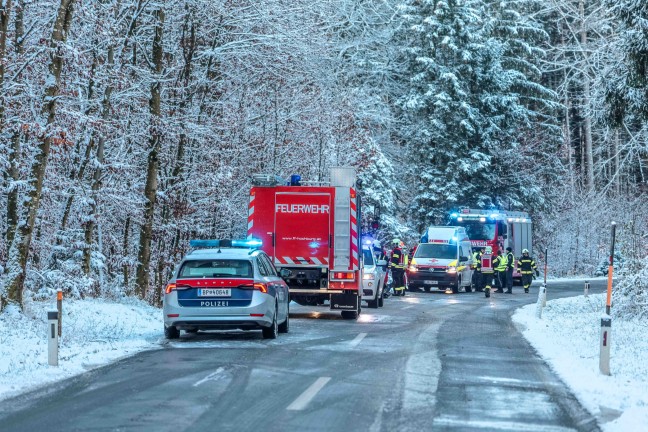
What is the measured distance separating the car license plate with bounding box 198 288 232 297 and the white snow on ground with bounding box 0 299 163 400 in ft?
3.62

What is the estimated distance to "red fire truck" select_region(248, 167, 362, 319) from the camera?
24047mm

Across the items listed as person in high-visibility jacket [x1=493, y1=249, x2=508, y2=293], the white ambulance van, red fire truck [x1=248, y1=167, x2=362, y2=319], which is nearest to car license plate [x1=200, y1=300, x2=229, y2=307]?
red fire truck [x1=248, y1=167, x2=362, y2=319]

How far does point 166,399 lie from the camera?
36.0ft

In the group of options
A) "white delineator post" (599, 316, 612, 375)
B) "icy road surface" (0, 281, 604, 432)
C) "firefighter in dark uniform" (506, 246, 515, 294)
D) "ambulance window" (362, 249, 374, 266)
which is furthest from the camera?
"firefighter in dark uniform" (506, 246, 515, 294)

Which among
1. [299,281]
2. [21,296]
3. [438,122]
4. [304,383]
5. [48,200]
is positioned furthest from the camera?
[438,122]

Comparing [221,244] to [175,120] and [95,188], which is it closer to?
[95,188]

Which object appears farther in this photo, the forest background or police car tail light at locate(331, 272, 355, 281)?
police car tail light at locate(331, 272, 355, 281)

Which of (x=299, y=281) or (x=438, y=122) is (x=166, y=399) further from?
(x=438, y=122)

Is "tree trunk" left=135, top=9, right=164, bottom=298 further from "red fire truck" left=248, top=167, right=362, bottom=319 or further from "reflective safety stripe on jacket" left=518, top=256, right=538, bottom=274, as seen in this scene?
"reflective safety stripe on jacket" left=518, top=256, right=538, bottom=274

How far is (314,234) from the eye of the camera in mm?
24234

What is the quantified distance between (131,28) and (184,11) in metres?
2.02

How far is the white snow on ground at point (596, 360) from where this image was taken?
421 inches

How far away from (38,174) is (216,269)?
4071 millimetres

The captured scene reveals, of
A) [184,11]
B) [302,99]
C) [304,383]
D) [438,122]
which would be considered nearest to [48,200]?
[184,11]
